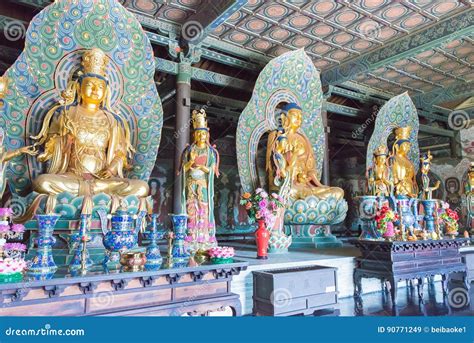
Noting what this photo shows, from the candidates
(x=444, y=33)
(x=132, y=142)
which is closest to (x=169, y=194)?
(x=132, y=142)

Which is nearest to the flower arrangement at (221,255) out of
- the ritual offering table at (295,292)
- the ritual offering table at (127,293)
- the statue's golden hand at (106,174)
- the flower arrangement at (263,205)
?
the ritual offering table at (127,293)

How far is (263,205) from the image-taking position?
5.19 meters

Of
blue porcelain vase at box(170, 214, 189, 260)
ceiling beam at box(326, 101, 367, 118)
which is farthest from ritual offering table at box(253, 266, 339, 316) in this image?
ceiling beam at box(326, 101, 367, 118)

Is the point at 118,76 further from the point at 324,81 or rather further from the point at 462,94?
the point at 462,94

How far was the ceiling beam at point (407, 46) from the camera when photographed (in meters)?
6.43

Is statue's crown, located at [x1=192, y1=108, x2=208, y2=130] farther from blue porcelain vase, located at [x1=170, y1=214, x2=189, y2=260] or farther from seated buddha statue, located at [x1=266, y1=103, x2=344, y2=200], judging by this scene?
blue porcelain vase, located at [x1=170, y1=214, x2=189, y2=260]

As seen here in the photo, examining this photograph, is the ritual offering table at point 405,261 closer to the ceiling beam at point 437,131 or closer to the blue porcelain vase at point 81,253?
the blue porcelain vase at point 81,253

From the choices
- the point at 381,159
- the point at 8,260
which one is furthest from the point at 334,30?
the point at 8,260

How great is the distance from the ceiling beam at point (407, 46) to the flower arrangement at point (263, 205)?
12.9 feet

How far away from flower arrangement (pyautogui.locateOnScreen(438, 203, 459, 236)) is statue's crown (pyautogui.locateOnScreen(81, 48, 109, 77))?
17.9ft

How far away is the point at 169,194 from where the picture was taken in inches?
410

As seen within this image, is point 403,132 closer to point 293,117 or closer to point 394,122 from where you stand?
point 394,122

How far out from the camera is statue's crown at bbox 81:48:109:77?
5.27m

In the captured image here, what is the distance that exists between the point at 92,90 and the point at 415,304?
193 inches
